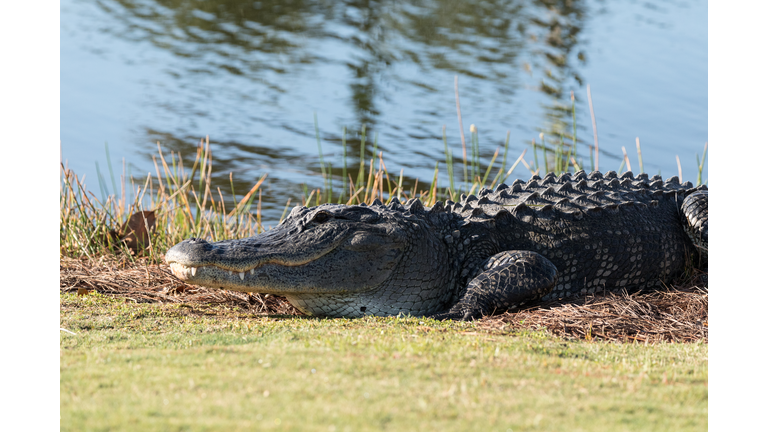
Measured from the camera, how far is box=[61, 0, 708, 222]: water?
372 inches

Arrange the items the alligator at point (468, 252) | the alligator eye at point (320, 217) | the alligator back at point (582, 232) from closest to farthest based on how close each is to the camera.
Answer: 1. the alligator at point (468, 252)
2. the alligator eye at point (320, 217)
3. the alligator back at point (582, 232)

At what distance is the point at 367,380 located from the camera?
202 cm

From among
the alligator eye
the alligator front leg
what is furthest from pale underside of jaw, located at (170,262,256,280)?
the alligator front leg

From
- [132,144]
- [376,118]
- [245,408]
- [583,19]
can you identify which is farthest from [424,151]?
[583,19]

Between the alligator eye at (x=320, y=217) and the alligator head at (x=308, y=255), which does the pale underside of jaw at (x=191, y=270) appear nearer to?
the alligator head at (x=308, y=255)

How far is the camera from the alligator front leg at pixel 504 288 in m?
3.56

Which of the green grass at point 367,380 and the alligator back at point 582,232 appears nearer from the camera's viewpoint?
the green grass at point 367,380

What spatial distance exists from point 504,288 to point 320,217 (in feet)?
3.48

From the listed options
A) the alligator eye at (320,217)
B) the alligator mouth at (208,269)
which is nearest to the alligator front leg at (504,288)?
the alligator eye at (320,217)

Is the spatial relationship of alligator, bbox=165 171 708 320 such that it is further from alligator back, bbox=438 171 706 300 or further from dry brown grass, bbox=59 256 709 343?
dry brown grass, bbox=59 256 709 343

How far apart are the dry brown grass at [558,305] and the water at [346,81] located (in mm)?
2901

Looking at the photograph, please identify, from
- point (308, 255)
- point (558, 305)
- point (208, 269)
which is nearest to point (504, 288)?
point (558, 305)

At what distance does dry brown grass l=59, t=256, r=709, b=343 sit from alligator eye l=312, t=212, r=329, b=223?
0.54 meters
